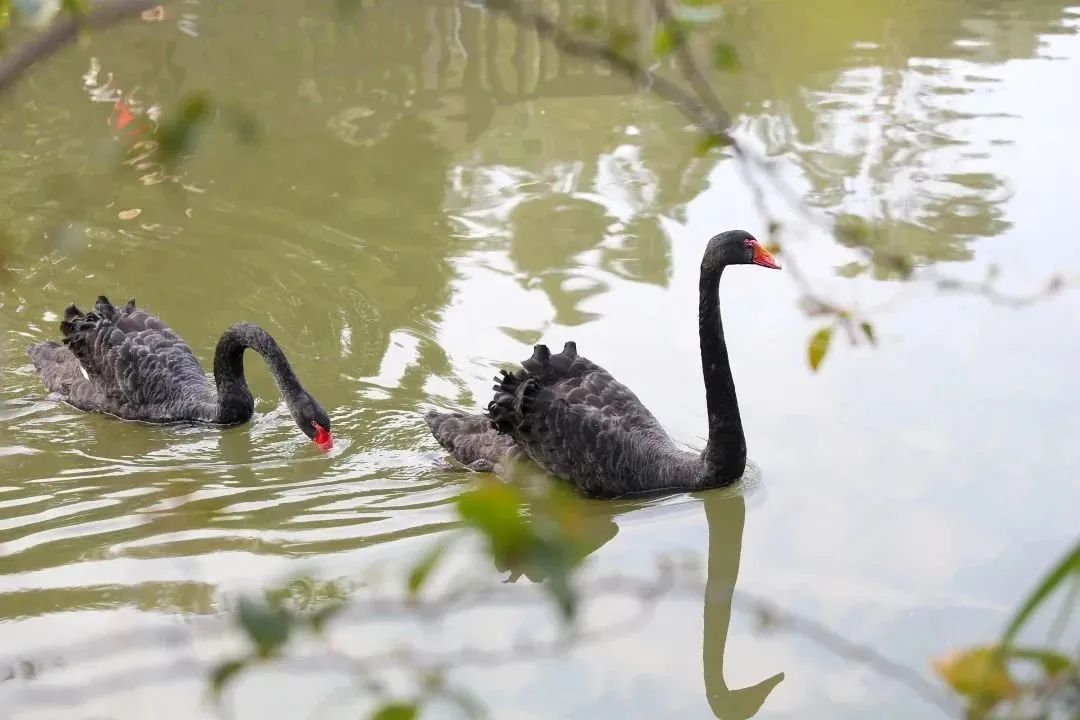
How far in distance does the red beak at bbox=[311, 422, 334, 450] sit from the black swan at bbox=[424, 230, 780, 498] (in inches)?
24.1

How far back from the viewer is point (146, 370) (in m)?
5.65

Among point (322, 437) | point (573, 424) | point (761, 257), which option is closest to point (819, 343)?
point (761, 257)

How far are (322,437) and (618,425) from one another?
3.60 feet

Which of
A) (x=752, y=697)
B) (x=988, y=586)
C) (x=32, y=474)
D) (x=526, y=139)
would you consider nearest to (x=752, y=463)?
(x=988, y=586)

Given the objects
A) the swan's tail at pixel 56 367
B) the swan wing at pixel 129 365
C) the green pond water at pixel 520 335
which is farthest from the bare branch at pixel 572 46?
the swan's tail at pixel 56 367

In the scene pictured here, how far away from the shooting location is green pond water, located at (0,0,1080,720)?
3.82 meters

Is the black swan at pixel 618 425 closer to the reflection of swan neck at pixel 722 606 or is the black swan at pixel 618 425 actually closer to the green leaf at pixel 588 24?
the reflection of swan neck at pixel 722 606

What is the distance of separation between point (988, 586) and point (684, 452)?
118cm

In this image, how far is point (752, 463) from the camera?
4977 millimetres

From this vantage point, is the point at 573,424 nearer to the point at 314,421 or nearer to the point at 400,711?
the point at 314,421

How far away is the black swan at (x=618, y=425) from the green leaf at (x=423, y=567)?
3689mm

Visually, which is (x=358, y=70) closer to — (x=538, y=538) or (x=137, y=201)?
(x=137, y=201)

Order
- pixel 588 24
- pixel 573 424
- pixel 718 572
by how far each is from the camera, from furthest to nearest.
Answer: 1. pixel 573 424
2. pixel 718 572
3. pixel 588 24

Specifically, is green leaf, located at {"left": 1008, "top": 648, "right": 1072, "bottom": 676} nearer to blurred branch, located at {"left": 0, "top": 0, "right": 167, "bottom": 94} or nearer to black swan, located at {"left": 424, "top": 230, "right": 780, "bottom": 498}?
blurred branch, located at {"left": 0, "top": 0, "right": 167, "bottom": 94}
